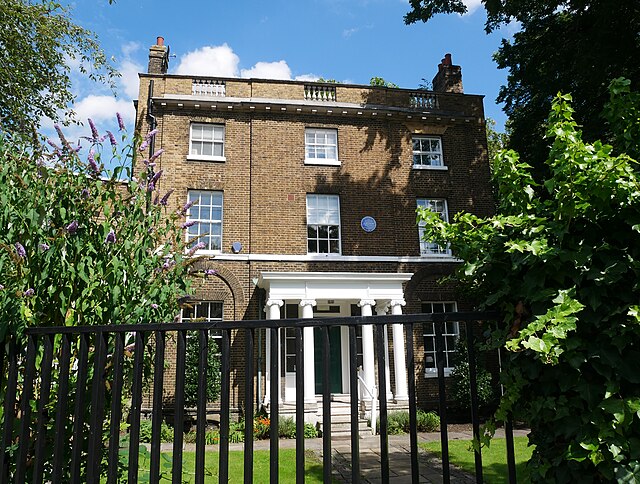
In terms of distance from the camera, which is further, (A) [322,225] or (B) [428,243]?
(B) [428,243]

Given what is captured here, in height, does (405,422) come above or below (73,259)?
below

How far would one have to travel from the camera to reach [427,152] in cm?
1702

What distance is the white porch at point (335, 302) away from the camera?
525 inches

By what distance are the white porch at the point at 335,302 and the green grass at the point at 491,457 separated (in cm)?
303

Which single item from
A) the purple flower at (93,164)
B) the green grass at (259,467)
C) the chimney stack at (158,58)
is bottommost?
the green grass at (259,467)

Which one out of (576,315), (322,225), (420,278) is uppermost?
(322,225)

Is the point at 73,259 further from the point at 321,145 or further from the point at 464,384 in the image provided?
the point at 321,145

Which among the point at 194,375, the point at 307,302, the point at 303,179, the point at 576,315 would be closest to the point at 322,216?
the point at 303,179

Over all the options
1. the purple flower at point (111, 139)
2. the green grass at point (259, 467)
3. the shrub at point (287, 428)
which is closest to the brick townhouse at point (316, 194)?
the shrub at point (287, 428)

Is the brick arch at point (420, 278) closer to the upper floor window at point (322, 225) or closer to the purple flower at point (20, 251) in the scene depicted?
the upper floor window at point (322, 225)

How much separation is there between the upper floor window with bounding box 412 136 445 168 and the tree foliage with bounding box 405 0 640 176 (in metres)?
2.51

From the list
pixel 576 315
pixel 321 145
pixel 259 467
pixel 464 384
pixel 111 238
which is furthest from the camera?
pixel 321 145

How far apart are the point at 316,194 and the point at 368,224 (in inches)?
79.6

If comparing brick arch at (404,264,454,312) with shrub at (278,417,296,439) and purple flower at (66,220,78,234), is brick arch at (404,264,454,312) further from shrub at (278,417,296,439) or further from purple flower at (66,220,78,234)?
purple flower at (66,220,78,234)
